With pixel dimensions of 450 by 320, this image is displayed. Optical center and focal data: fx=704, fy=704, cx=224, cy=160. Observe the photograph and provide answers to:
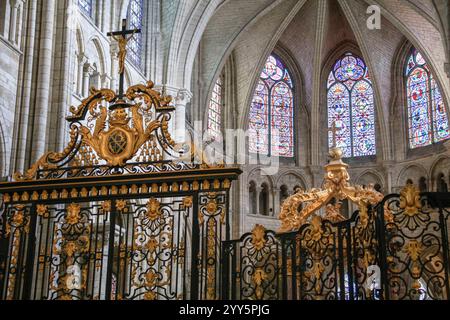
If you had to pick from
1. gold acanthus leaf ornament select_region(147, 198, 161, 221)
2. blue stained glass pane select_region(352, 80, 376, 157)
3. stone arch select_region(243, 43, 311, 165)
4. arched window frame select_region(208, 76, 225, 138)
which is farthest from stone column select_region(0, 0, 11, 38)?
blue stained glass pane select_region(352, 80, 376, 157)

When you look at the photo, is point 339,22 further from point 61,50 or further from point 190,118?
point 61,50

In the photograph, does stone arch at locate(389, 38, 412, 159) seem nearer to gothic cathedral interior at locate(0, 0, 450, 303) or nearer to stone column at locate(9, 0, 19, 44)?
gothic cathedral interior at locate(0, 0, 450, 303)

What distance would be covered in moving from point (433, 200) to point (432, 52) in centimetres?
1926

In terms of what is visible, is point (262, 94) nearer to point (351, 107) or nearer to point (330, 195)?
point (351, 107)

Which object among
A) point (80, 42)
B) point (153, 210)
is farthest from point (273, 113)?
point (153, 210)

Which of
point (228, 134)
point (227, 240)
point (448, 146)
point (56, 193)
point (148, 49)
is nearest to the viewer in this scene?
point (227, 240)

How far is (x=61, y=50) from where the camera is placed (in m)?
14.1

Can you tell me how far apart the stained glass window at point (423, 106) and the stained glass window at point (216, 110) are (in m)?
7.49

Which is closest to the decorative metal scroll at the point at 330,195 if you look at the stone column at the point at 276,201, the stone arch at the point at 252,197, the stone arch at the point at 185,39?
the stone arch at the point at 185,39

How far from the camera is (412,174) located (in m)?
26.8

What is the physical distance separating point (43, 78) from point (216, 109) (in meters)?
15.1

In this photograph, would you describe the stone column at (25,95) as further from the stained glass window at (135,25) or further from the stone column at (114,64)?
the stained glass window at (135,25)

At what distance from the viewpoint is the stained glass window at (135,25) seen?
2079cm
